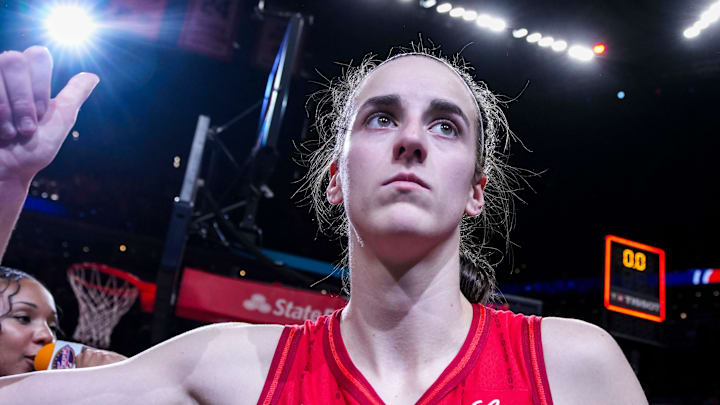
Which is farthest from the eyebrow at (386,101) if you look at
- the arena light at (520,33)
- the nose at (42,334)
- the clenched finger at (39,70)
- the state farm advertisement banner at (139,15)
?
the state farm advertisement banner at (139,15)

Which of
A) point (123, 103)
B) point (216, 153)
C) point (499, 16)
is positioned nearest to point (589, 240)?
point (499, 16)

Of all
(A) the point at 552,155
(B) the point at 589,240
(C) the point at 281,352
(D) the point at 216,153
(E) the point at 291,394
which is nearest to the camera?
(E) the point at 291,394

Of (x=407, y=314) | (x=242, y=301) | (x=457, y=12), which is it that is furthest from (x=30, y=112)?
(x=457, y=12)

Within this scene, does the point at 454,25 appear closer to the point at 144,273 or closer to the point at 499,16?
the point at 499,16

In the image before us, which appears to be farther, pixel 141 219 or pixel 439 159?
pixel 141 219

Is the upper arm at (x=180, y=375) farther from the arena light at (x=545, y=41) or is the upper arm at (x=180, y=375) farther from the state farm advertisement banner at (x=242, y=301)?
the arena light at (x=545, y=41)

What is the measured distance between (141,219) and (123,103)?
3.05 metres

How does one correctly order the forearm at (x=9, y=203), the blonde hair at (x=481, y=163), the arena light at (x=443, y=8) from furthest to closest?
the arena light at (x=443, y=8), the blonde hair at (x=481, y=163), the forearm at (x=9, y=203)

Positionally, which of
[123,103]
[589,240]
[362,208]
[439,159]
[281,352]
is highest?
[123,103]

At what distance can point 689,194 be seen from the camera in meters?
11.9

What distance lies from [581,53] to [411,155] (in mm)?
7320

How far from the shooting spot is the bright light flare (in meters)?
8.71

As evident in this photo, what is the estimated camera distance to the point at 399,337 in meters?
1.62

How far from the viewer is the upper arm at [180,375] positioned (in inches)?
59.6
